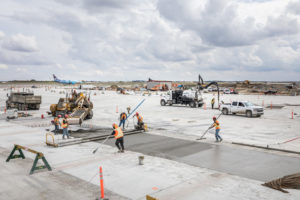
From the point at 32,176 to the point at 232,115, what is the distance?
2423 cm

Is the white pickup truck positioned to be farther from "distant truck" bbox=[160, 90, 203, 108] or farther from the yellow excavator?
the yellow excavator

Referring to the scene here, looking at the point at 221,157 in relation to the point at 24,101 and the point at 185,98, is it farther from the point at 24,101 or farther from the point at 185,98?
the point at 24,101

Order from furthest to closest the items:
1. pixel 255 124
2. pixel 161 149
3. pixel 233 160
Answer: pixel 255 124, pixel 161 149, pixel 233 160

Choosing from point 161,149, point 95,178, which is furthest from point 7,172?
point 161,149

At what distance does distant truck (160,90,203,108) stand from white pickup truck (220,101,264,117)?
295 inches

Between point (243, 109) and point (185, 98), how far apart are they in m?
11.2

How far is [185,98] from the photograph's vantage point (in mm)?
37938

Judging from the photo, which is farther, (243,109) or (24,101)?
(24,101)

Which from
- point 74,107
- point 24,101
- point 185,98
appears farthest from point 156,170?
point 24,101

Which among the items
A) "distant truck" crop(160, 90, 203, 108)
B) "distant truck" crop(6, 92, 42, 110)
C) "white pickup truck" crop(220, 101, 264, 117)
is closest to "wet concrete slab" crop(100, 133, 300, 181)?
"white pickup truck" crop(220, 101, 264, 117)

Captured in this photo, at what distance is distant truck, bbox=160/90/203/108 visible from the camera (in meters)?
37.1

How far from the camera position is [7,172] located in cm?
1050

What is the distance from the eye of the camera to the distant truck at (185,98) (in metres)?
37.1

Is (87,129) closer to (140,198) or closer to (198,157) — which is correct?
(198,157)
